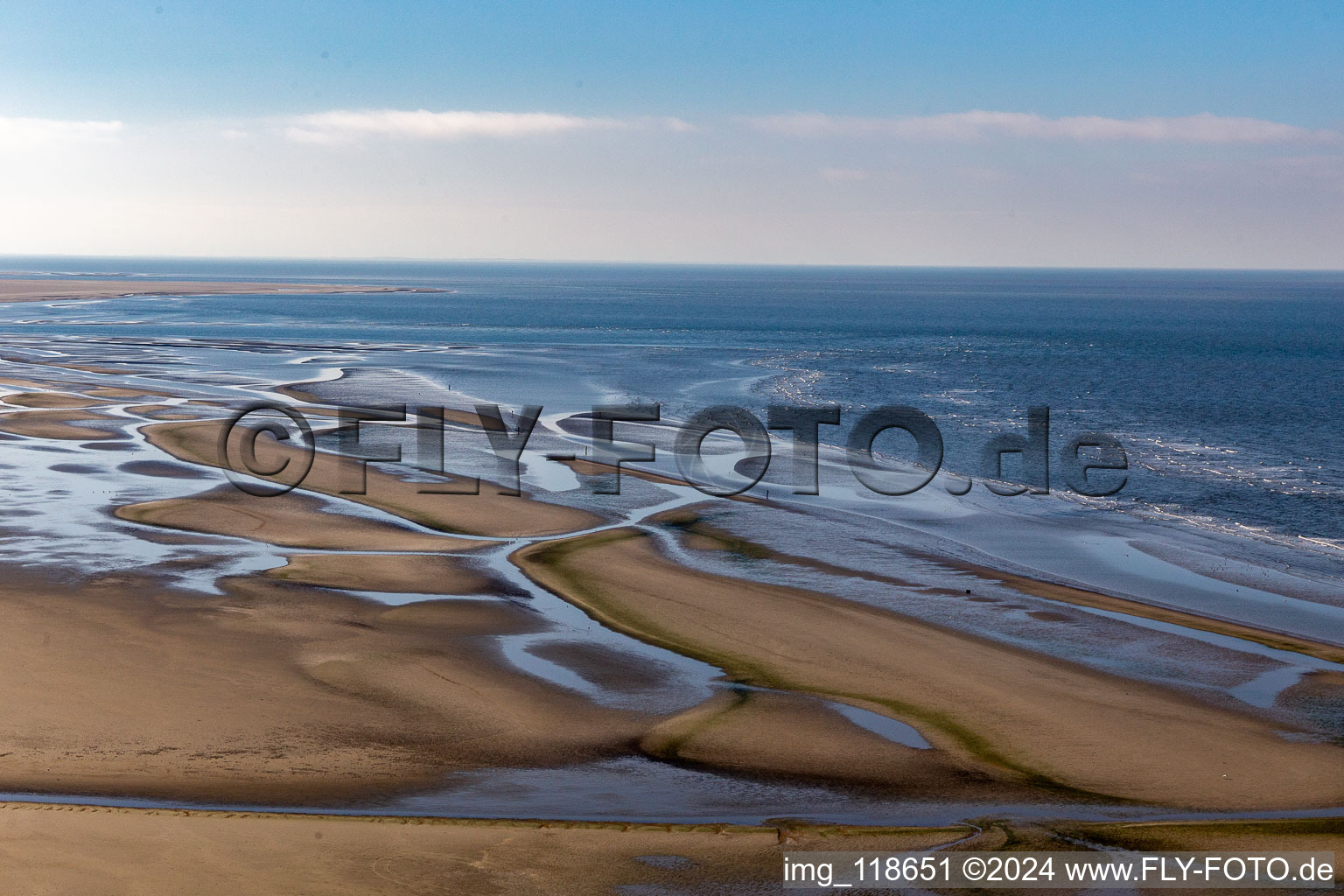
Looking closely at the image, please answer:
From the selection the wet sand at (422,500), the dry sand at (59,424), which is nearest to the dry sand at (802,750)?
the wet sand at (422,500)

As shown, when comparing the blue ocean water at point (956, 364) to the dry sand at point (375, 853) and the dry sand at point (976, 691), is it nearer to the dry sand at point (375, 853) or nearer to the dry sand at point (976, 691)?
the dry sand at point (976, 691)

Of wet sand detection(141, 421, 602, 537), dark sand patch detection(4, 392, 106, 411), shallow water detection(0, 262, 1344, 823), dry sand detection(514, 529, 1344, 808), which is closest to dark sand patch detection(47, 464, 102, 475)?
shallow water detection(0, 262, 1344, 823)

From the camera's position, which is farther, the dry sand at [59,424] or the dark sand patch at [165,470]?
the dry sand at [59,424]

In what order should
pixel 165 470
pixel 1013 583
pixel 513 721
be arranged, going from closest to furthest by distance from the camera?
pixel 513 721 → pixel 1013 583 → pixel 165 470

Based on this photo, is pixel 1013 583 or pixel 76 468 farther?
pixel 76 468

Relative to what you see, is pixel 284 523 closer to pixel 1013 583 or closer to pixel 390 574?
pixel 390 574

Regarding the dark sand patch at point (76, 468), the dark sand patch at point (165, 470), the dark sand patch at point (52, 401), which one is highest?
the dark sand patch at point (52, 401)

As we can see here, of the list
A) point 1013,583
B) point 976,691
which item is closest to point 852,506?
point 1013,583

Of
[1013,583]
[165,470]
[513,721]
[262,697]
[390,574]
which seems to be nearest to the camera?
[513,721]

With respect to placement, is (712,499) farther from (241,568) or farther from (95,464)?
(95,464)
